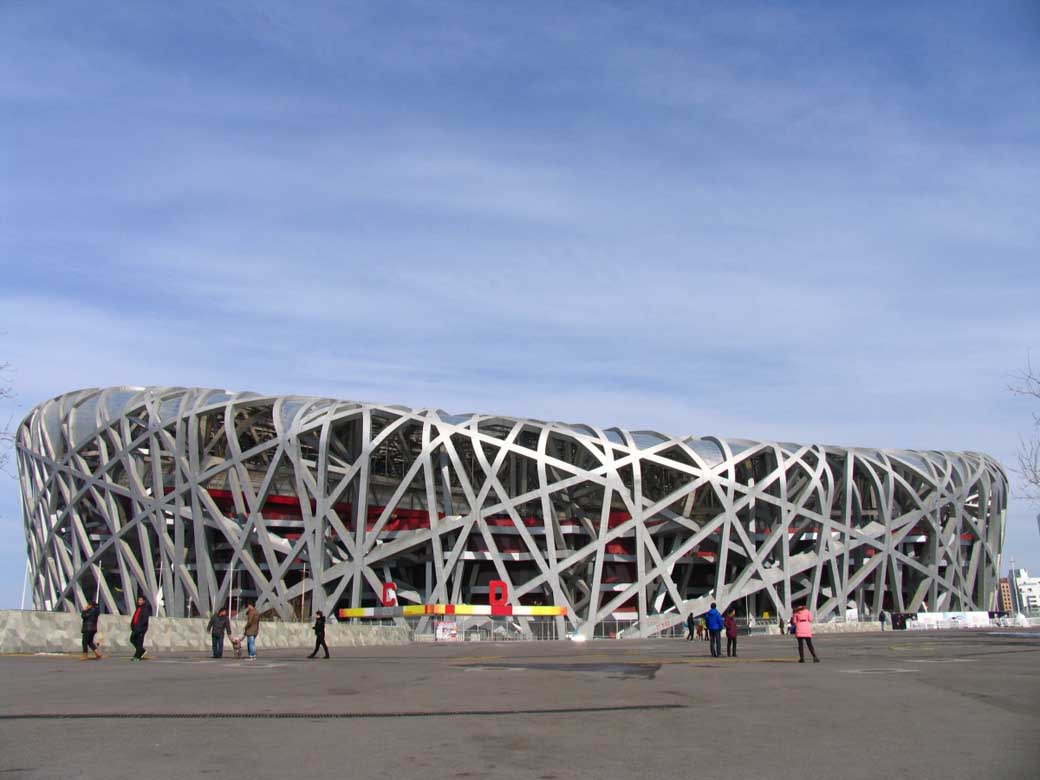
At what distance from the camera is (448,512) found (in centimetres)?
6688

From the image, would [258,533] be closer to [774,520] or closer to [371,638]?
[371,638]

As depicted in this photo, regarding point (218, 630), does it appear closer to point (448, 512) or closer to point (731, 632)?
point (731, 632)

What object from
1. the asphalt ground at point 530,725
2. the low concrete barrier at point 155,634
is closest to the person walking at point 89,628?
the low concrete barrier at point 155,634

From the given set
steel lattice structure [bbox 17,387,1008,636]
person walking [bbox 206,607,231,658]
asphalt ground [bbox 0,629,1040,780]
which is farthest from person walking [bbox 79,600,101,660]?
steel lattice structure [bbox 17,387,1008,636]

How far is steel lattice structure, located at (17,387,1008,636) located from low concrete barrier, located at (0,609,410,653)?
54.2 ft

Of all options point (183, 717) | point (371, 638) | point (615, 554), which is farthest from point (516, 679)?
point (615, 554)

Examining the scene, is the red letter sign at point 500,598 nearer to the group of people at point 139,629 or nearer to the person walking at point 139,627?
the group of people at point 139,629

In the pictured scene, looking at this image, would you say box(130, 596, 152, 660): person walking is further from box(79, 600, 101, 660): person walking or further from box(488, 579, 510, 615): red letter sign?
box(488, 579, 510, 615): red letter sign

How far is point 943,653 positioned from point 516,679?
13.7 m

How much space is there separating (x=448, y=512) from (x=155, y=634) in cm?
3227

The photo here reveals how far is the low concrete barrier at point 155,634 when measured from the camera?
97.9ft

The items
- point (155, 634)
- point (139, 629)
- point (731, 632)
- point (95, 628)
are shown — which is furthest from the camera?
point (155, 634)

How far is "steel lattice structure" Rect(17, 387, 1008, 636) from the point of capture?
64.9 m

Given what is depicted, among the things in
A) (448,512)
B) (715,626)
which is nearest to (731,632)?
(715,626)
